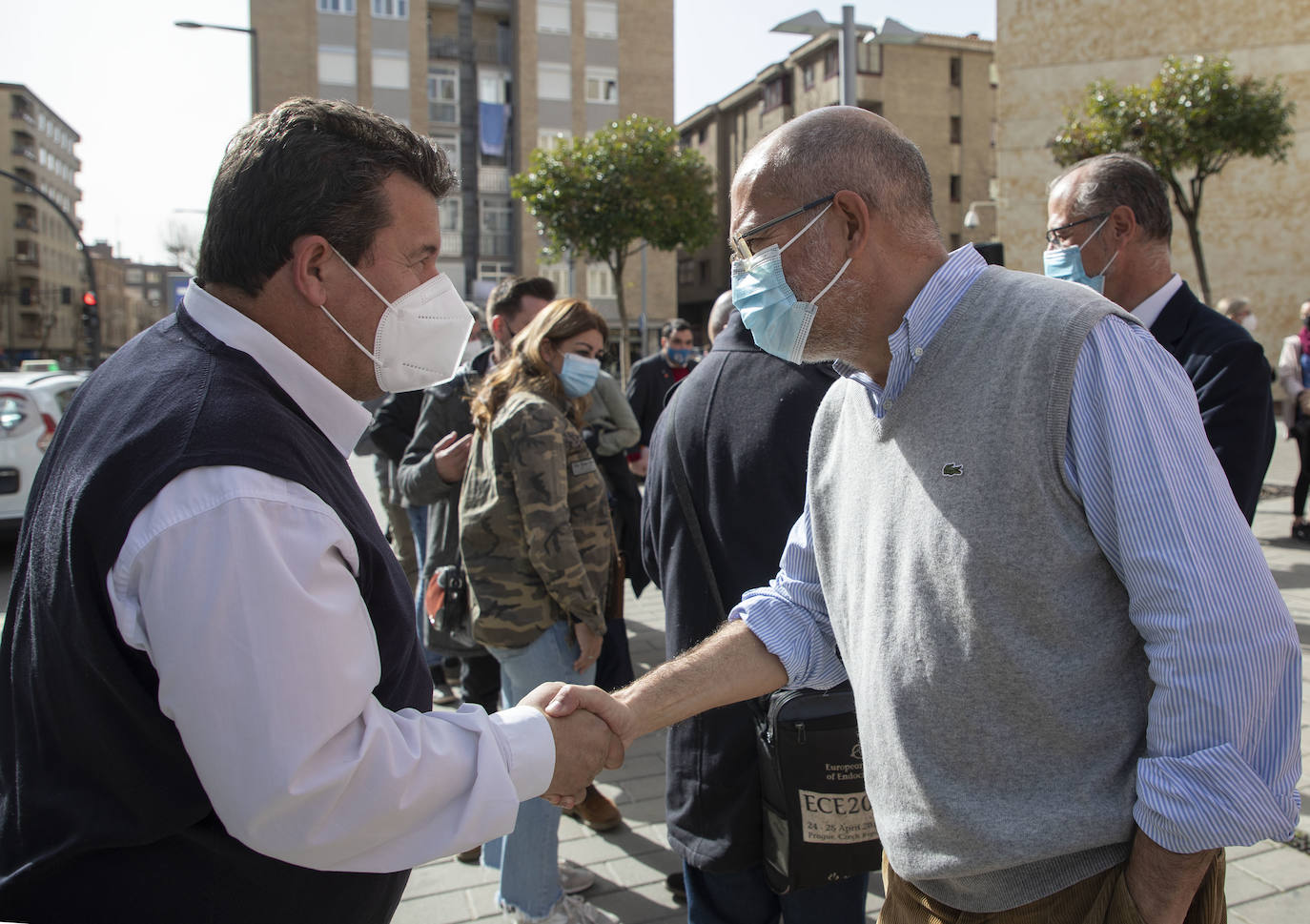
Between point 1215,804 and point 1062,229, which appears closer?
point 1215,804

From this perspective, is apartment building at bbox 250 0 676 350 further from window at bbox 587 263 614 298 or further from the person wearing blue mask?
the person wearing blue mask

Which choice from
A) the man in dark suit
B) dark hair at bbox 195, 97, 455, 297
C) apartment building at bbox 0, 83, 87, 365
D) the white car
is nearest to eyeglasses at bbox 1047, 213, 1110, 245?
the man in dark suit

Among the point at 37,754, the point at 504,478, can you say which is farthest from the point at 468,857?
the point at 37,754

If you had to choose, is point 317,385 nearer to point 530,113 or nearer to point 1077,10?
point 1077,10

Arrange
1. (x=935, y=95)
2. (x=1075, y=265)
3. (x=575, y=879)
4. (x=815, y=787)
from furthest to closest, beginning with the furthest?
(x=935, y=95), (x=575, y=879), (x=1075, y=265), (x=815, y=787)

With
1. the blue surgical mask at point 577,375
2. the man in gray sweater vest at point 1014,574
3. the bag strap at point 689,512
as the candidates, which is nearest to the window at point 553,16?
the blue surgical mask at point 577,375

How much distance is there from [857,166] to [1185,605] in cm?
92

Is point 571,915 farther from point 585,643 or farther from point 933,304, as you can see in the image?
point 933,304

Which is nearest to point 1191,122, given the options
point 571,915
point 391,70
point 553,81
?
point 571,915

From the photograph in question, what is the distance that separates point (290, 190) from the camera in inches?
65.2

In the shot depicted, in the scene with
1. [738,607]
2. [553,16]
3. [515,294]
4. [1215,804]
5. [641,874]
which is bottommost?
[641,874]

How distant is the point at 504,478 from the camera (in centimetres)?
350

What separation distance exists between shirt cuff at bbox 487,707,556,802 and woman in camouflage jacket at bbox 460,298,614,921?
159 cm

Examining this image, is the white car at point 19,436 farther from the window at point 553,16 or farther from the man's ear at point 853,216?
the window at point 553,16
